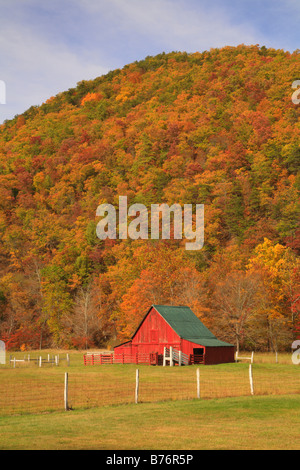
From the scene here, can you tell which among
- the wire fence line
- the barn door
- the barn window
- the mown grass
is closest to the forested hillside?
the barn window

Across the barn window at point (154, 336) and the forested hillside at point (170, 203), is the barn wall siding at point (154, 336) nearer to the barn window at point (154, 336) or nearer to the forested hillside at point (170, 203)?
the barn window at point (154, 336)

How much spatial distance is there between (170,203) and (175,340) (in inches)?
2726

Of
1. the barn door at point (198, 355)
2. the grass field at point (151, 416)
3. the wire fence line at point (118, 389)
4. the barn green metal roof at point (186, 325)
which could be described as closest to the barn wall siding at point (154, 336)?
the barn green metal roof at point (186, 325)

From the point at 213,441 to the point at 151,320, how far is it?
1667 inches

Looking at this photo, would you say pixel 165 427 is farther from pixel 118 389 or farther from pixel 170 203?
pixel 170 203

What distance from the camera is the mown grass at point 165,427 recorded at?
1307 cm

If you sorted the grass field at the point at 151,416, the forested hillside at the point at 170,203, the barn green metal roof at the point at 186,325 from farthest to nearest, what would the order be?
the forested hillside at the point at 170,203
the barn green metal roof at the point at 186,325
the grass field at the point at 151,416

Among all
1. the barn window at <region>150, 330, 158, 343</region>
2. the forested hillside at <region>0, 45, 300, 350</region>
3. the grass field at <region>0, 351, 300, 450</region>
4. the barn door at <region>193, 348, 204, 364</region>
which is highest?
the forested hillside at <region>0, 45, 300, 350</region>

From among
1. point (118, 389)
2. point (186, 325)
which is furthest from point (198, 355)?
point (118, 389)

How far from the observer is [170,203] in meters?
120

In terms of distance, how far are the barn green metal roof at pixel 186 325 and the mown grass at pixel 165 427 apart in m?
31.4

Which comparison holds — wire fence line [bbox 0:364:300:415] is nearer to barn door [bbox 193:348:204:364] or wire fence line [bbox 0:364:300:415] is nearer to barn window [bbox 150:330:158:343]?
barn door [bbox 193:348:204:364]

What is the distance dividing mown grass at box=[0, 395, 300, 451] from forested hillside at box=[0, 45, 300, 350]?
4942 centimetres

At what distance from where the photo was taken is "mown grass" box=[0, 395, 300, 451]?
13.1 meters
